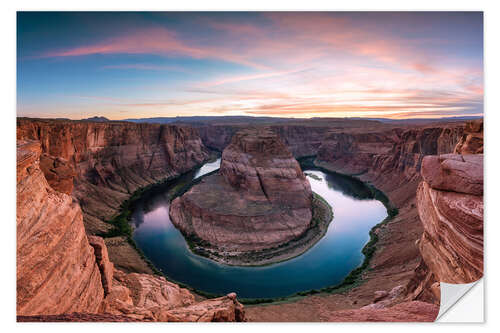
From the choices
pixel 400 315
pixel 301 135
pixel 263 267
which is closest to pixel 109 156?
pixel 263 267

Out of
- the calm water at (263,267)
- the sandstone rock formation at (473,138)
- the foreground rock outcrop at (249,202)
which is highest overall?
the sandstone rock formation at (473,138)

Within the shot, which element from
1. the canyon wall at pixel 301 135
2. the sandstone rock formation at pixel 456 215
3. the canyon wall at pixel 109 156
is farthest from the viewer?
the canyon wall at pixel 301 135

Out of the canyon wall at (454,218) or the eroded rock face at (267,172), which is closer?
the canyon wall at (454,218)

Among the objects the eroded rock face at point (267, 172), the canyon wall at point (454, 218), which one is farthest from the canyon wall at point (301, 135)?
the canyon wall at point (454, 218)

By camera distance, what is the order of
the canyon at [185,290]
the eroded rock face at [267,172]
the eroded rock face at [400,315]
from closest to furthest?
1. the canyon at [185,290]
2. the eroded rock face at [400,315]
3. the eroded rock face at [267,172]

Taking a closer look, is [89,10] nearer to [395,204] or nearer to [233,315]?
[233,315]

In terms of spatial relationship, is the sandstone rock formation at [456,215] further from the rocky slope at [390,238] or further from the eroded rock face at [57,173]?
the eroded rock face at [57,173]
